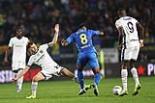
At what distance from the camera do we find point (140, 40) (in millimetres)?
18172

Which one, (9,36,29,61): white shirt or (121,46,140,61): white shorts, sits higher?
(9,36,29,61): white shirt

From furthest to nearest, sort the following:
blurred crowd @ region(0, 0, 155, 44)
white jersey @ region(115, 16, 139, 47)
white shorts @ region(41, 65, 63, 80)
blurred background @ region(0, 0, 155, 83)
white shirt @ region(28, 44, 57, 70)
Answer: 1. blurred crowd @ region(0, 0, 155, 44)
2. blurred background @ region(0, 0, 155, 83)
3. white shorts @ region(41, 65, 63, 80)
4. white shirt @ region(28, 44, 57, 70)
5. white jersey @ region(115, 16, 139, 47)

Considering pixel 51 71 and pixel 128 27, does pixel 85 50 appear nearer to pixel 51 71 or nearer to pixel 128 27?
pixel 51 71

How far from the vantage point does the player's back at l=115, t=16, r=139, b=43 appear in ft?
60.7

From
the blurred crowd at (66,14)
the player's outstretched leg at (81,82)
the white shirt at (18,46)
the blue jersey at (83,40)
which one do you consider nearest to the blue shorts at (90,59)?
the blue jersey at (83,40)

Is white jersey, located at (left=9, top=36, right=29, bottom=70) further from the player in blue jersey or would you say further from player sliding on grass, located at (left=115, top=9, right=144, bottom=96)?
player sliding on grass, located at (left=115, top=9, right=144, bottom=96)

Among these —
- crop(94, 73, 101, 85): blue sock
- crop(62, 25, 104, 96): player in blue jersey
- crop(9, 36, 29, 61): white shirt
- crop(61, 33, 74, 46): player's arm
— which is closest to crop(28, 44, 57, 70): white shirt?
crop(61, 33, 74, 46): player's arm

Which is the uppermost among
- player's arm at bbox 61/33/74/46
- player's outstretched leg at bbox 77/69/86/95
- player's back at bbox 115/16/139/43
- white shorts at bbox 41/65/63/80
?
player's back at bbox 115/16/139/43

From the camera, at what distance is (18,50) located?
2378cm

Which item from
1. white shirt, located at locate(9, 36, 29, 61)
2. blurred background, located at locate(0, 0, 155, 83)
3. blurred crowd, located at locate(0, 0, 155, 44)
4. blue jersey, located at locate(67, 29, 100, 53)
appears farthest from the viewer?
blurred crowd, located at locate(0, 0, 155, 44)

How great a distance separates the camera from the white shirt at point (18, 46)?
23.5 metres

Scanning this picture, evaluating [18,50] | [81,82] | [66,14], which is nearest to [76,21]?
[66,14]

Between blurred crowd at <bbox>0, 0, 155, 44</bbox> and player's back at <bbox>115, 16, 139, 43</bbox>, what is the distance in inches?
577

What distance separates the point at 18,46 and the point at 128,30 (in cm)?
639
